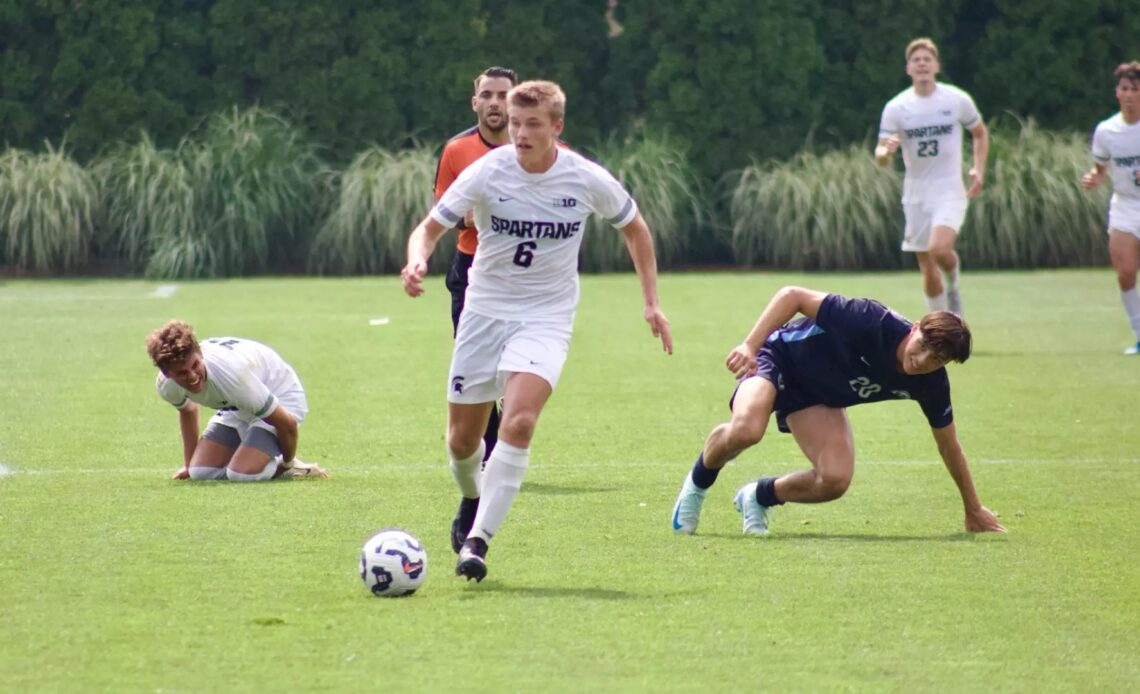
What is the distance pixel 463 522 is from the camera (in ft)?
25.3

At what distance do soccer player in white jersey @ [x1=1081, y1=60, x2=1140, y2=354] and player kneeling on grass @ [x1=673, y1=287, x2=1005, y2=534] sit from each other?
779cm

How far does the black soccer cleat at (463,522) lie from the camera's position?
25.0 ft

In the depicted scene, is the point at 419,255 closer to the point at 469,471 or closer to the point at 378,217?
the point at 469,471

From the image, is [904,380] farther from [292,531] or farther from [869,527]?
[292,531]

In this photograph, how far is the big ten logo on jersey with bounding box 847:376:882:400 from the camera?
8.20 meters

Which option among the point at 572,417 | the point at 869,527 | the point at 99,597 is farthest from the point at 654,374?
the point at 99,597

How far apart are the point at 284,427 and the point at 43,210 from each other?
16365mm

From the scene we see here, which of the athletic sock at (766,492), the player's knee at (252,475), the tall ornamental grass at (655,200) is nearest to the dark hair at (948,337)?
the athletic sock at (766,492)

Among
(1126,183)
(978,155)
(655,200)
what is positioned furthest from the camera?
(655,200)

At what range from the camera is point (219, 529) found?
8188 millimetres

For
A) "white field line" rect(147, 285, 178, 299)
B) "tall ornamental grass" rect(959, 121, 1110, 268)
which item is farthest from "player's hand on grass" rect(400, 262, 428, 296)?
"tall ornamental grass" rect(959, 121, 1110, 268)

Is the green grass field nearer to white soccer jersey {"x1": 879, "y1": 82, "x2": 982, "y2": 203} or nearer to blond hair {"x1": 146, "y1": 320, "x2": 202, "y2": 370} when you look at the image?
blond hair {"x1": 146, "y1": 320, "x2": 202, "y2": 370}

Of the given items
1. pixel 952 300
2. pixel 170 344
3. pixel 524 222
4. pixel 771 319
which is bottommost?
pixel 952 300

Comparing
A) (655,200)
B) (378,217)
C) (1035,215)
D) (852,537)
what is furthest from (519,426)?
(1035,215)
